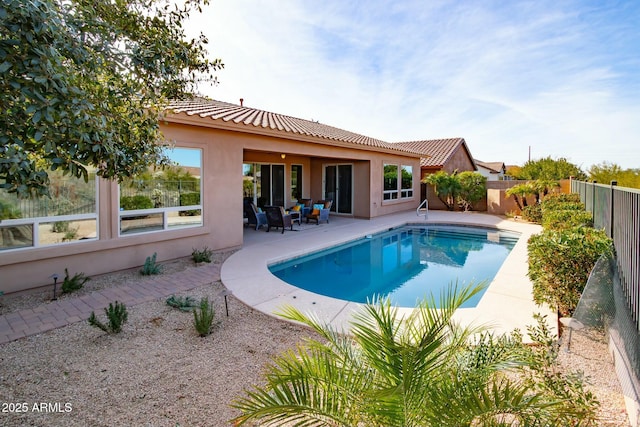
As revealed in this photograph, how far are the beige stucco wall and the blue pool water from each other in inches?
87.0

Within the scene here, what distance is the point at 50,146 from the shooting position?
85.7 inches

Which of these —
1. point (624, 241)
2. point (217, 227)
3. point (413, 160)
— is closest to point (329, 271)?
point (217, 227)

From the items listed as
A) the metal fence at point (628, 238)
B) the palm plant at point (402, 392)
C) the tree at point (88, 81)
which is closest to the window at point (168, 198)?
the tree at point (88, 81)

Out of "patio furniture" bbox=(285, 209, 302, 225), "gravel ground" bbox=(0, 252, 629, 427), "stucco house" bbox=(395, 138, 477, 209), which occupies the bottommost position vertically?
"gravel ground" bbox=(0, 252, 629, 427)

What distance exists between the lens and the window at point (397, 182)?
61.4ft

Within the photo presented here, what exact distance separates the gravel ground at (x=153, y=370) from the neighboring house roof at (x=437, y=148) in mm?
20771

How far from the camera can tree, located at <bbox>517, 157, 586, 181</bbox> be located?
25.7 meters

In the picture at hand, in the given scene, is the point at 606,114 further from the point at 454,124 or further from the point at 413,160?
the point at 454,124

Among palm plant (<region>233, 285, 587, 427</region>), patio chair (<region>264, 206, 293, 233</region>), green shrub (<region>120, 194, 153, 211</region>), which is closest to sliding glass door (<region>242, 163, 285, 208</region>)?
patio chair (<region>264, 206, 293, 233</region>)

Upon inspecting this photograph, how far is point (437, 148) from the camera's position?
27.0 metres

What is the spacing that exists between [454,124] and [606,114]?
49.3 feet

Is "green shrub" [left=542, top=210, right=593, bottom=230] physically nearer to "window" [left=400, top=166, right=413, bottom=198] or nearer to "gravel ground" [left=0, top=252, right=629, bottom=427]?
"gravel ground" [left=0, top=252, right=629, bottom=427]

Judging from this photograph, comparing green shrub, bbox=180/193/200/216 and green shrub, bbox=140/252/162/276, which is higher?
green shrub, bbox=180/193/200/216

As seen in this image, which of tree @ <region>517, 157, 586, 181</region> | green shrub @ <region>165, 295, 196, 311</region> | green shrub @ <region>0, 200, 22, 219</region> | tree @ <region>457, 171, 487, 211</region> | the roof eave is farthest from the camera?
tree @ <region>517, 157, 586, 181</region>
